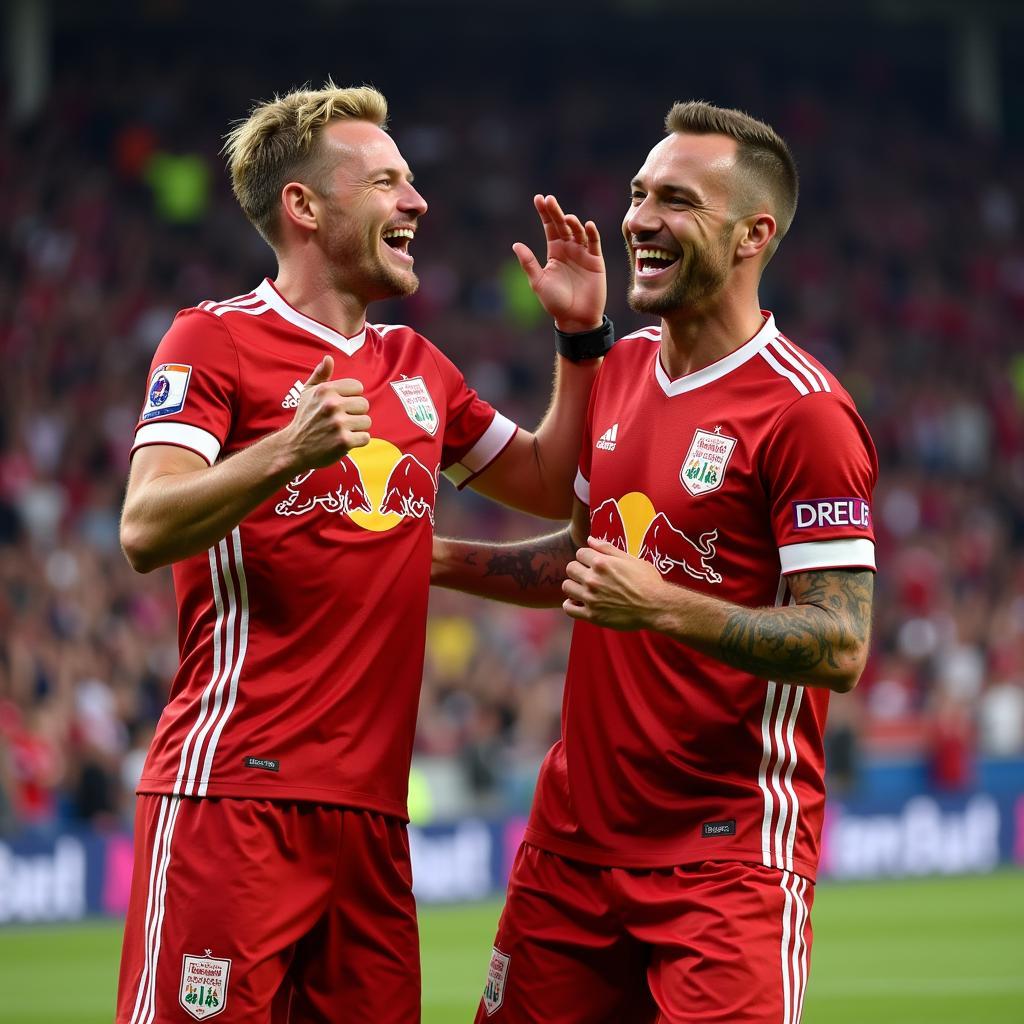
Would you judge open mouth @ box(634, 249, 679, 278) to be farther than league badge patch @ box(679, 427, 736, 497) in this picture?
Yes

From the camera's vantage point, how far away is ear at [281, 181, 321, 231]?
5094 millimetres

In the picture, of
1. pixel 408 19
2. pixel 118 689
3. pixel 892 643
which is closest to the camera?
pixel 118 689

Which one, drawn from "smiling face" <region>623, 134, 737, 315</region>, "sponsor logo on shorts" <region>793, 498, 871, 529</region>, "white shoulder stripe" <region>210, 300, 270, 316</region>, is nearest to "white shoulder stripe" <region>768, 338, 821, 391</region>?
"smiling face" <region>623, 134, 737, 315</region>

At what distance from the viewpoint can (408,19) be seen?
26062mm

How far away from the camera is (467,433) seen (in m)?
5.52

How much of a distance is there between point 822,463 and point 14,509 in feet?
40.8

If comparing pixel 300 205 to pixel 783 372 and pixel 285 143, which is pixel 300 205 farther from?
pixel 783 372

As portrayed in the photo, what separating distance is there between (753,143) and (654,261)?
1.31ft

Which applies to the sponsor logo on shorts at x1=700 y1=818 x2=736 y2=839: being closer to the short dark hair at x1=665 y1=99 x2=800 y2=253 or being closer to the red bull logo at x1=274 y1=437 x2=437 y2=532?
the red bull logo at x1=274 y1=437 x2=437 y2=532

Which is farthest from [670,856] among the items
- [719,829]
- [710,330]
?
[710,330]

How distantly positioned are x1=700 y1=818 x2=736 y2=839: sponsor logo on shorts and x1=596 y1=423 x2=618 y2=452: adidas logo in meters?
1.00

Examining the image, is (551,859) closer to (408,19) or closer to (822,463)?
(822,463)

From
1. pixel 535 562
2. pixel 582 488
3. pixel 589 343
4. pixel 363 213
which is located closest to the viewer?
pixel 363 213

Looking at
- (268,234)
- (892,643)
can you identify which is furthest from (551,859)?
(892,643)
